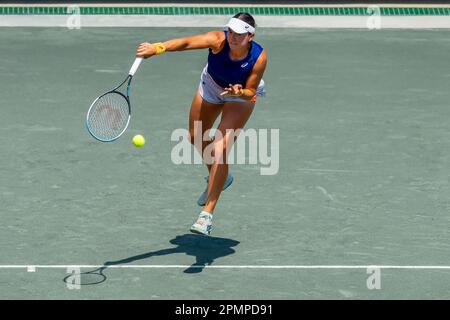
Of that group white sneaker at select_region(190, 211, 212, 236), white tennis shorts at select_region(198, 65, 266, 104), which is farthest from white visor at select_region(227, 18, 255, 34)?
white sneaker at select_region(190, 211, 212, 236)

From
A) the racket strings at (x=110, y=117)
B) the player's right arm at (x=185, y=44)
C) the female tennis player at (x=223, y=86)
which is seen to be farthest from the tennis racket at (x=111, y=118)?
the female tennis player at (x=223, y=86)

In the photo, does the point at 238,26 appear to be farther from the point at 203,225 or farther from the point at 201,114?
the point at 203,225

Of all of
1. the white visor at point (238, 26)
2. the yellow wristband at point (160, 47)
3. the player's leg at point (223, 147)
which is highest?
the white visor at point (238, 26)

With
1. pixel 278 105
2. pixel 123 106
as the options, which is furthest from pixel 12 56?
pixel 123 106

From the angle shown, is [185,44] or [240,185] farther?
[240,185]

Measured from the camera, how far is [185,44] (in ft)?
37.0

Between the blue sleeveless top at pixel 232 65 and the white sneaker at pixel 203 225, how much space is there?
4.05 ft

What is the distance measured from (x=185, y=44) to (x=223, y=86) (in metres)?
0.84

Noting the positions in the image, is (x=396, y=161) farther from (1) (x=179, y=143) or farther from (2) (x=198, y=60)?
(2) (x=198, y=60)

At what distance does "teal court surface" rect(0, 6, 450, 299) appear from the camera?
36.2 feet

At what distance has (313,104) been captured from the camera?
1739cm

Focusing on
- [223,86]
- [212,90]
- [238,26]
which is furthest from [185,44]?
[212,90]

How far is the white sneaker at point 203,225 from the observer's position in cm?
1125

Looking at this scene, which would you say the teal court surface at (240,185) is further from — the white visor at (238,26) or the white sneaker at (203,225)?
the white visor at (238,26)
